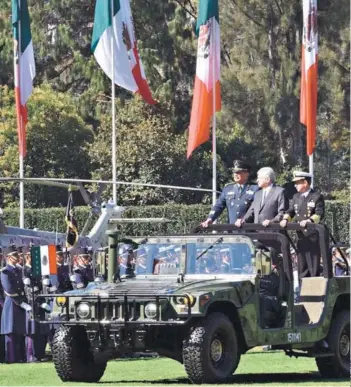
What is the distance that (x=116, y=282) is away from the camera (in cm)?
1429

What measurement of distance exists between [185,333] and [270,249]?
1.61 metres

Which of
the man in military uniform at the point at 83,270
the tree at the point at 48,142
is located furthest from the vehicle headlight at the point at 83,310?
the tree at the point at 48,142

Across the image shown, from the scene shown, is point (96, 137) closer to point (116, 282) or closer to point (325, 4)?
point (325, 4)

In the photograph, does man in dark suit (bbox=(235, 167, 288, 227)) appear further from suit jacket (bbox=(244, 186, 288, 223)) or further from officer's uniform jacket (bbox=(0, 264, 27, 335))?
officer's uniform jacket (bbox=(0, 264, 27, 335))

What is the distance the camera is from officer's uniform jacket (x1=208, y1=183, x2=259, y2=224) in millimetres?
15992

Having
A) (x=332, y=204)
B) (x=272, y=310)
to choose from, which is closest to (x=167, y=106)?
(x=332, y=204)

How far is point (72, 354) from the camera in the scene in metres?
13.8

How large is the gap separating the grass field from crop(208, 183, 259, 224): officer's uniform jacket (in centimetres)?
191

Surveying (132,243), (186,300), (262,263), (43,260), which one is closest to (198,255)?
(262,263)

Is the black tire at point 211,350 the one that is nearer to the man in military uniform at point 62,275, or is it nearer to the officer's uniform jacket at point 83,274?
the officer's uniform jacket at point 83,274

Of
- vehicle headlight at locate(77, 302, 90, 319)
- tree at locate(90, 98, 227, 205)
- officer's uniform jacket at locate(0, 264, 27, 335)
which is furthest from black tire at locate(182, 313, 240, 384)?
tree at locate(90, 98, 227, 205)

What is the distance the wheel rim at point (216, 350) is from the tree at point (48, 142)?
3280 cm

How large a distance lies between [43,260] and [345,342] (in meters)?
4.06

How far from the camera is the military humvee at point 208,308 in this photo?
13.2 m
